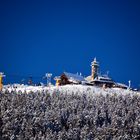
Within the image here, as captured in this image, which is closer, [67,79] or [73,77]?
[67,79]

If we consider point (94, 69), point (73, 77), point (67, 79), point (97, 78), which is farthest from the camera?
point (94, 69)

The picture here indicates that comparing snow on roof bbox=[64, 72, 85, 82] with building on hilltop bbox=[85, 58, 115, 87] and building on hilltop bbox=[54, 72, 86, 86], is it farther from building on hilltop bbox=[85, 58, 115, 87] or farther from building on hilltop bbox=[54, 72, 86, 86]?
building on hilltop bbox=[85, 58, 115, 87]

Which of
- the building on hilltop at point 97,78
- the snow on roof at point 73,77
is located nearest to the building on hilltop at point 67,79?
the snow on roof at point 73,77

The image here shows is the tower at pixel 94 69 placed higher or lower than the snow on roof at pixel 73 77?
higher

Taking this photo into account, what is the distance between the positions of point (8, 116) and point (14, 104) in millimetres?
7185

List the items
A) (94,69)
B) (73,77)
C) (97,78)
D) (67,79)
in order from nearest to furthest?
(67,79)
(73,77)
(97,78)
(94,69)

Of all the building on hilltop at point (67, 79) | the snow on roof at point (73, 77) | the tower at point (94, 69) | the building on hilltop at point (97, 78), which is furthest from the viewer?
the tower at point (94, 69)

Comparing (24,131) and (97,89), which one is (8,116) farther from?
(97,89)

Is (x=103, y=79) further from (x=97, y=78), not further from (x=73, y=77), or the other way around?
(x=73, y=77)

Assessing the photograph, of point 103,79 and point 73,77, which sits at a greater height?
point 103,79

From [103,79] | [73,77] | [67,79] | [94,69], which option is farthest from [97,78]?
[67,79]

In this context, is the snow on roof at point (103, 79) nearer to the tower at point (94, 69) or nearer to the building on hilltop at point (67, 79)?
the tower at point (94, 69)

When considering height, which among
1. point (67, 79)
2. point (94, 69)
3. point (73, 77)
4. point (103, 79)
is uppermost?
point (94, 69)

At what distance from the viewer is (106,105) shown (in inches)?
4555
